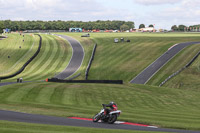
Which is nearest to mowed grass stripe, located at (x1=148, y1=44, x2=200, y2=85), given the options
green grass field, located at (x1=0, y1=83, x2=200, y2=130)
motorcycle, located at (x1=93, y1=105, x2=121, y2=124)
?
green grass field, located at (x1=0, y1=83, x2=200, y2=130)

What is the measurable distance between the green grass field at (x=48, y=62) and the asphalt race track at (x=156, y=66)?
22.3 m

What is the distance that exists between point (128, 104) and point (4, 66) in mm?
66645

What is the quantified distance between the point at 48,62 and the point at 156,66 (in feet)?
110

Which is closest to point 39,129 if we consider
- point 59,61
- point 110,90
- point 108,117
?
point 108,117

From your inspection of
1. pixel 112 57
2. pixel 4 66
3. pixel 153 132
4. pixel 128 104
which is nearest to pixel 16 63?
pixel 4 66

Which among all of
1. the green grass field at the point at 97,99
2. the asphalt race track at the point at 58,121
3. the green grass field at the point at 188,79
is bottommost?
the green grass field at the point at 188,79

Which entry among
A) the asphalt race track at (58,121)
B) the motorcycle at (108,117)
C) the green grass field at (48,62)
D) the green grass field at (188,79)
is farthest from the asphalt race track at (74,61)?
the motorcycle at (108,117)

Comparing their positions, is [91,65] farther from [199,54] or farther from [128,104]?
[128,104]

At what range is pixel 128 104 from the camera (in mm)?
43281

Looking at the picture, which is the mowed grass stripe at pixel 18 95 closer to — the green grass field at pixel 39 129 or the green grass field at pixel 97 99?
the green grass field at pixel 97 99

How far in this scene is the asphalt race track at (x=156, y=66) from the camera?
261 feet

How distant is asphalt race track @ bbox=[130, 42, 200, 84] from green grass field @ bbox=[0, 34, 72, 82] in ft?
73.1

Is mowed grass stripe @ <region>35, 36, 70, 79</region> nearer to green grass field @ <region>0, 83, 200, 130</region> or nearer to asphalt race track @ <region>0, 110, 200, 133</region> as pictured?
green grass field @ <region>0, 83, 200, 130</region>

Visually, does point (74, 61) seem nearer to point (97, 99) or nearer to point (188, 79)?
point (188, 79)
